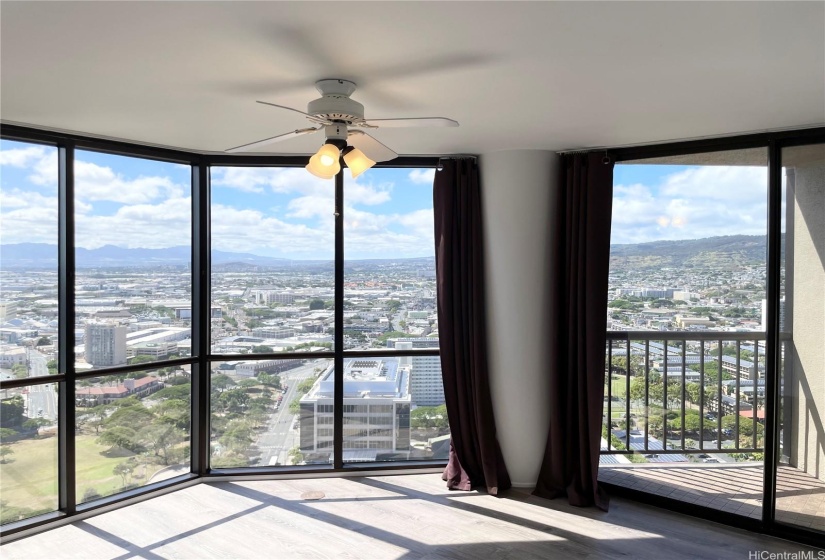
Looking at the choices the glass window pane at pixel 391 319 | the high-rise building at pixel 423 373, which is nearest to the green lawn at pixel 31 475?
Answer: the glass window pane at pixel 391 319

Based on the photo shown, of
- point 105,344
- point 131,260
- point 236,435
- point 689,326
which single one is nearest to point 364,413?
point 236,435

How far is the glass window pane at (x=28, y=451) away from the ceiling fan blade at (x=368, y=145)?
2581 millimetres

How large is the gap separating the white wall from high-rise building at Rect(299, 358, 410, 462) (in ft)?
2.57

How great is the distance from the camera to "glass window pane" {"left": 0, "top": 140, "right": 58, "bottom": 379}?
336 centimetres

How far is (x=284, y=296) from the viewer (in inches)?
171

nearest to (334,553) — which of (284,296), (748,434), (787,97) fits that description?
(284,296)

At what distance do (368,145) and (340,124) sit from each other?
6.2 inches

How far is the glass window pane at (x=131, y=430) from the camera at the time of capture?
3.70 metres

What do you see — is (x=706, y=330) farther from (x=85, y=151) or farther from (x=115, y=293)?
(x=85, y=151)

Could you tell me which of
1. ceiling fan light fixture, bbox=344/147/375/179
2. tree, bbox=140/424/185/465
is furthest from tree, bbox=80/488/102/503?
ceiling fan light fixture, bbox=344/147/375/179

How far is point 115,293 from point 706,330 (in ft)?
13.3

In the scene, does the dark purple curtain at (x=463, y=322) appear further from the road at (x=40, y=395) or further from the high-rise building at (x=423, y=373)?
the road at (x=40, y=395)

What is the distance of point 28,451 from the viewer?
11.2 feet

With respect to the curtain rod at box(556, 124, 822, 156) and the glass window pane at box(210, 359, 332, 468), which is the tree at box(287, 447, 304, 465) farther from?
the curtain rod at box(556, 124, 822, 156)
